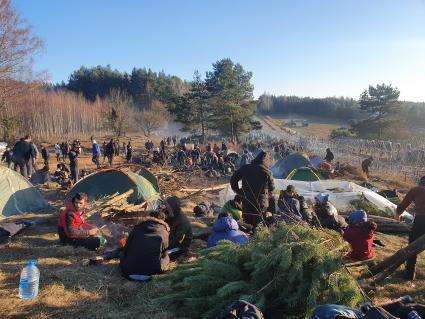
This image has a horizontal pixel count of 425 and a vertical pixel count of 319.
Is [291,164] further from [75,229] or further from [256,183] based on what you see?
[75,229]

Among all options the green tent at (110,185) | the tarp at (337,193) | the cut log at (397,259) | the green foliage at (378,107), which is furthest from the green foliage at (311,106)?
the cut log at (397,259)

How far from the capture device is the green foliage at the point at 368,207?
10227 millimetres

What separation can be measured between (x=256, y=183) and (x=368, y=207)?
4726 mm

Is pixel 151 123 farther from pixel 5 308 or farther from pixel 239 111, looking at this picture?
pixel 5 308

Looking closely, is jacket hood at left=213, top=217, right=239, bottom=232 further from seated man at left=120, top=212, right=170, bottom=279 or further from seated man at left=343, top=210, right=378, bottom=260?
seated man at left=343, top=210, right=378, bottom=260

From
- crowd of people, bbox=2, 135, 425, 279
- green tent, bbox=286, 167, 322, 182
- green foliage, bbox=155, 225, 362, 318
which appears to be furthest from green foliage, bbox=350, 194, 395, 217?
green foliage, bbox=155, 225, 362, 318

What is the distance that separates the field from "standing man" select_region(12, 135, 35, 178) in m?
5.70

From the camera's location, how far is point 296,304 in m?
3.77

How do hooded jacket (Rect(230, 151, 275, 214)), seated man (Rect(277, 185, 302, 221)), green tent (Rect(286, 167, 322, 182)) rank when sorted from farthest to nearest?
green tent (Rect(286, 167, 322, 182)) < seated man (Rect(277, 185, 302, 221)) < hooded jacket (Rect(230, 151, 275, 214))

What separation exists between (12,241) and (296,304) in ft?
17.8

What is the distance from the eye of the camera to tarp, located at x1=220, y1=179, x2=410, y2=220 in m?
10.5

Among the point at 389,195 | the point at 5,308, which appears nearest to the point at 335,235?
the point at 5,308

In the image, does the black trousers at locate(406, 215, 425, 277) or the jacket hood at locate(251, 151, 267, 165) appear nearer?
the black trousers at locate(406, 215, 425, 277)

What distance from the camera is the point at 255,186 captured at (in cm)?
711
